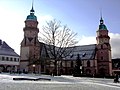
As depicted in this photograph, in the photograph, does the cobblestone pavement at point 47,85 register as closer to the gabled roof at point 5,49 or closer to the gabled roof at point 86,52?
the gabled roof at point 5,49

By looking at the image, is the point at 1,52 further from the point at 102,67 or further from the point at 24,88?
the point at 24,88

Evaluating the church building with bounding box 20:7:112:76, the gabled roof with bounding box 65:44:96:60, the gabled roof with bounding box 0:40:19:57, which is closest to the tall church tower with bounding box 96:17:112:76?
the church building with bounding box 20:7:112:76

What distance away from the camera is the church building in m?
80.7

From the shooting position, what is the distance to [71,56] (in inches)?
3903

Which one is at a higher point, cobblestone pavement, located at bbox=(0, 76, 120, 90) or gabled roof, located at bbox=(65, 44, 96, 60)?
gabled roof, located at bbox=(65, 44, 96, 60)

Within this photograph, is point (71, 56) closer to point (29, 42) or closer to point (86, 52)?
point (86, 52)

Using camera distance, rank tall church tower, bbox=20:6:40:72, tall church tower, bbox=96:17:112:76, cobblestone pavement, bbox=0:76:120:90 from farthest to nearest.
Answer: tall church tower, bbox=96:17:112:76, tall church tower, bbox=20:6:40:72, cobblestone pavement, bbox=0:76:120:90

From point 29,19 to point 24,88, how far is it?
223ft

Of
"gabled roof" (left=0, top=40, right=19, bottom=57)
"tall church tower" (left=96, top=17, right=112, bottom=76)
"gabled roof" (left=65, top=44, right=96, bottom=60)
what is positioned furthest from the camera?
"gabled roof" (left=65, top=44, right=96, bottom=60)

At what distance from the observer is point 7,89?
15.7 metres

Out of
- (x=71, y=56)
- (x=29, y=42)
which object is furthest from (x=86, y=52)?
(x=29, y=42)

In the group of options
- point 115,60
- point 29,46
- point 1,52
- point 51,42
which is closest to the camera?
point 51,42

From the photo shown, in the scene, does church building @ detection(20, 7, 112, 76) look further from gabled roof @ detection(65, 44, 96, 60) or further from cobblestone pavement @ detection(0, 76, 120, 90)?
cobblestone pavement @ detection(0, 76, 120, 90)

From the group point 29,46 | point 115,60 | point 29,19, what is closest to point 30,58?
point 29,46
